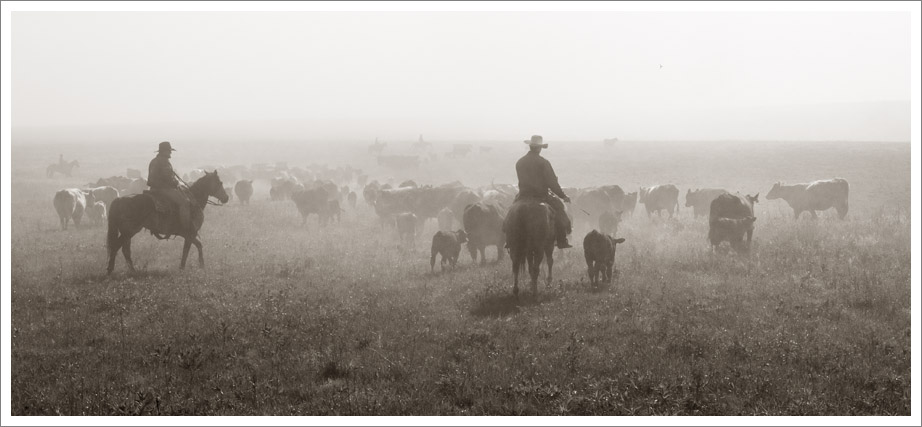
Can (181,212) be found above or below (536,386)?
above

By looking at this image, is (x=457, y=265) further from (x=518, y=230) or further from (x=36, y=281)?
(x=36, y=281)

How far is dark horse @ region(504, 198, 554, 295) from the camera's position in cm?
1219

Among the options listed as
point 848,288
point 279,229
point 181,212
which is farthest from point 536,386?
point 279,229

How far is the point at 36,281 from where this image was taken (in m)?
13.4

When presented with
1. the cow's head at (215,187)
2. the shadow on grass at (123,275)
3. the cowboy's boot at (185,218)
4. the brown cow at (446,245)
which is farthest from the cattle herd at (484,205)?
the shadow on grass at (123,275)

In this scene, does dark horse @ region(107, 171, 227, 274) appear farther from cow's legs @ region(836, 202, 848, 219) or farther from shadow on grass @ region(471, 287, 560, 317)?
cow's legs @ region(836, 202, 848, 219)

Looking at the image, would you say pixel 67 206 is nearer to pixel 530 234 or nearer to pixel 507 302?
pixel 530 234

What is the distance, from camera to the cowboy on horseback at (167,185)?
15031mm

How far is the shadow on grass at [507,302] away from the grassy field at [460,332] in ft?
0.21

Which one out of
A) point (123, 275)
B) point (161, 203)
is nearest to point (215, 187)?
point (161, 203)

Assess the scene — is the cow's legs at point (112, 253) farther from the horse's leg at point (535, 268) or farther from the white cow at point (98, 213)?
the white cow at point (98, 213)

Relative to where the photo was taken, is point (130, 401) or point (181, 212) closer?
point (130, 401)

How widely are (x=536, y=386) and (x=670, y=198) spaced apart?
22.9 m

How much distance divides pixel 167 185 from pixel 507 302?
31.5 feet
